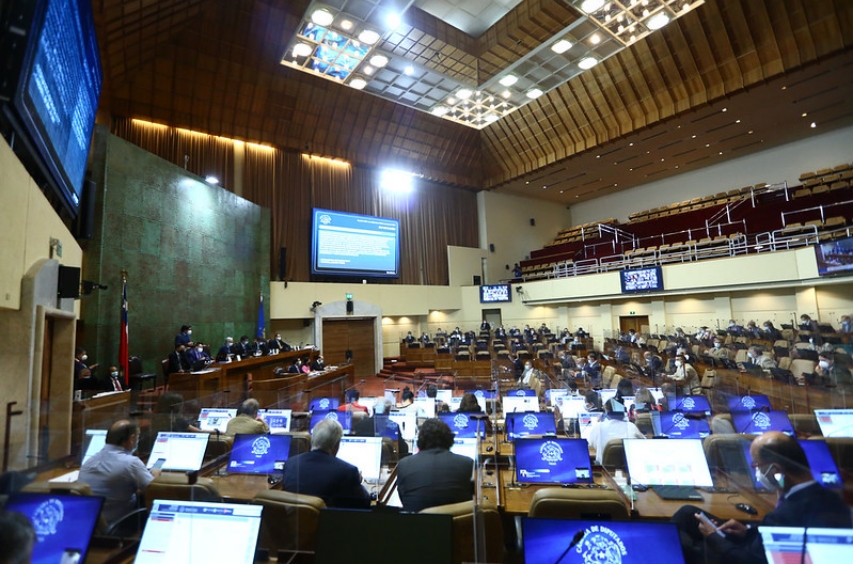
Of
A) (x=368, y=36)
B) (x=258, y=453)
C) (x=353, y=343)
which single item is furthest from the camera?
(x=353, y=343)

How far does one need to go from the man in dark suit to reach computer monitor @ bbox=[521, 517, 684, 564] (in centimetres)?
91

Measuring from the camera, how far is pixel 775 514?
195cm

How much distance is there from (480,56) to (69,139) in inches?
492

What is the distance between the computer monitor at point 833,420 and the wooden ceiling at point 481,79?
39.0ft

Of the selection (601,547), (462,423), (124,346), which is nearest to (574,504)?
(601,547)

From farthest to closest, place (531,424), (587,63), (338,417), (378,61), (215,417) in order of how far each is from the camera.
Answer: (587,63) → (378,61) → (215,417) → (338,417) → (531,424)

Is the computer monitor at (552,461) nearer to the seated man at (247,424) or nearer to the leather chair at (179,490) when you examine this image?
the leather chair at (179,490)

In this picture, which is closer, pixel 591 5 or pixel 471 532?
pixel 471 532

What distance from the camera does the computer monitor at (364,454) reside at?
11.0 feet

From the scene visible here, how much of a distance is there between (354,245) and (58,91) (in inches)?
478

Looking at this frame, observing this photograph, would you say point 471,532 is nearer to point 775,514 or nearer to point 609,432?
point 775,514

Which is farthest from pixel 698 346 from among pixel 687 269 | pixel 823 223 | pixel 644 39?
pixel 644 39

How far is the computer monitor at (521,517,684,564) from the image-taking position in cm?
164

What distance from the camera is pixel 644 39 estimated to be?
13.5 m
